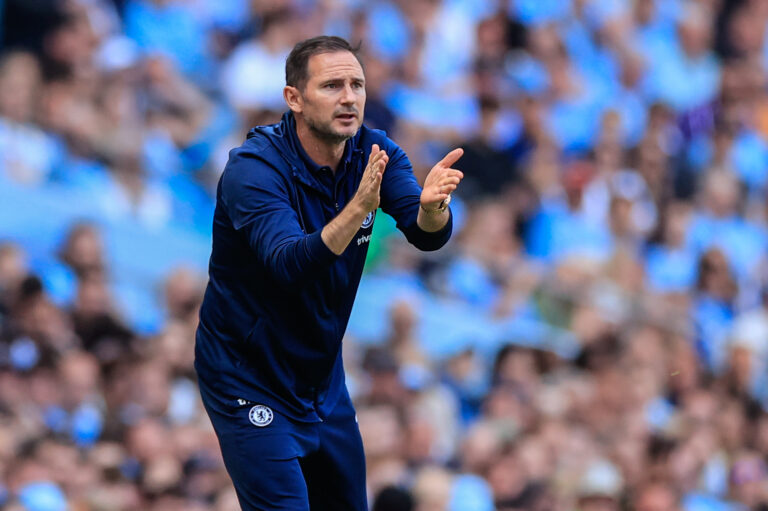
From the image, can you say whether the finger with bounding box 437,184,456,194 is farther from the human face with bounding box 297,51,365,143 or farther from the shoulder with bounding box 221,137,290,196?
the shoulder with bounding box 221,137,290,196

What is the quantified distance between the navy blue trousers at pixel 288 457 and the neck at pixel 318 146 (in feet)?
2.97

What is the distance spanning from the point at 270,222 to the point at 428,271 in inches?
244

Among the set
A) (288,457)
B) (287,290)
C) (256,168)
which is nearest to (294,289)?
(287,290)

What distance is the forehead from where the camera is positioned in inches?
187

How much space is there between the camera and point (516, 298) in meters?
11.0

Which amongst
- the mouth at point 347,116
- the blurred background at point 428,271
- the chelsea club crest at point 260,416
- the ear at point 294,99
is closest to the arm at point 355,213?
the mouth at point 347,116

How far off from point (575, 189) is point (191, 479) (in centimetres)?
545

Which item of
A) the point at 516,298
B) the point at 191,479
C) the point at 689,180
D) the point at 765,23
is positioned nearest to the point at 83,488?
the point at 191,479

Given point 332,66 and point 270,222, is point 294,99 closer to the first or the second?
point 332,66

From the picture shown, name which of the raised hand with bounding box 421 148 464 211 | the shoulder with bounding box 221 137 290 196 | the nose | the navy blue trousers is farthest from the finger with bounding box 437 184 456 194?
the navy blue trousers

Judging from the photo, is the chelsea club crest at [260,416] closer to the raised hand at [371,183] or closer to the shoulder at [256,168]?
the shoulder at [256,168]

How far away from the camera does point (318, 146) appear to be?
486cm

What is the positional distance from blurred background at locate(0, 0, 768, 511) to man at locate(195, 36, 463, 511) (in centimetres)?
219

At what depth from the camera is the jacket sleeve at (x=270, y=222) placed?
14.4ft
